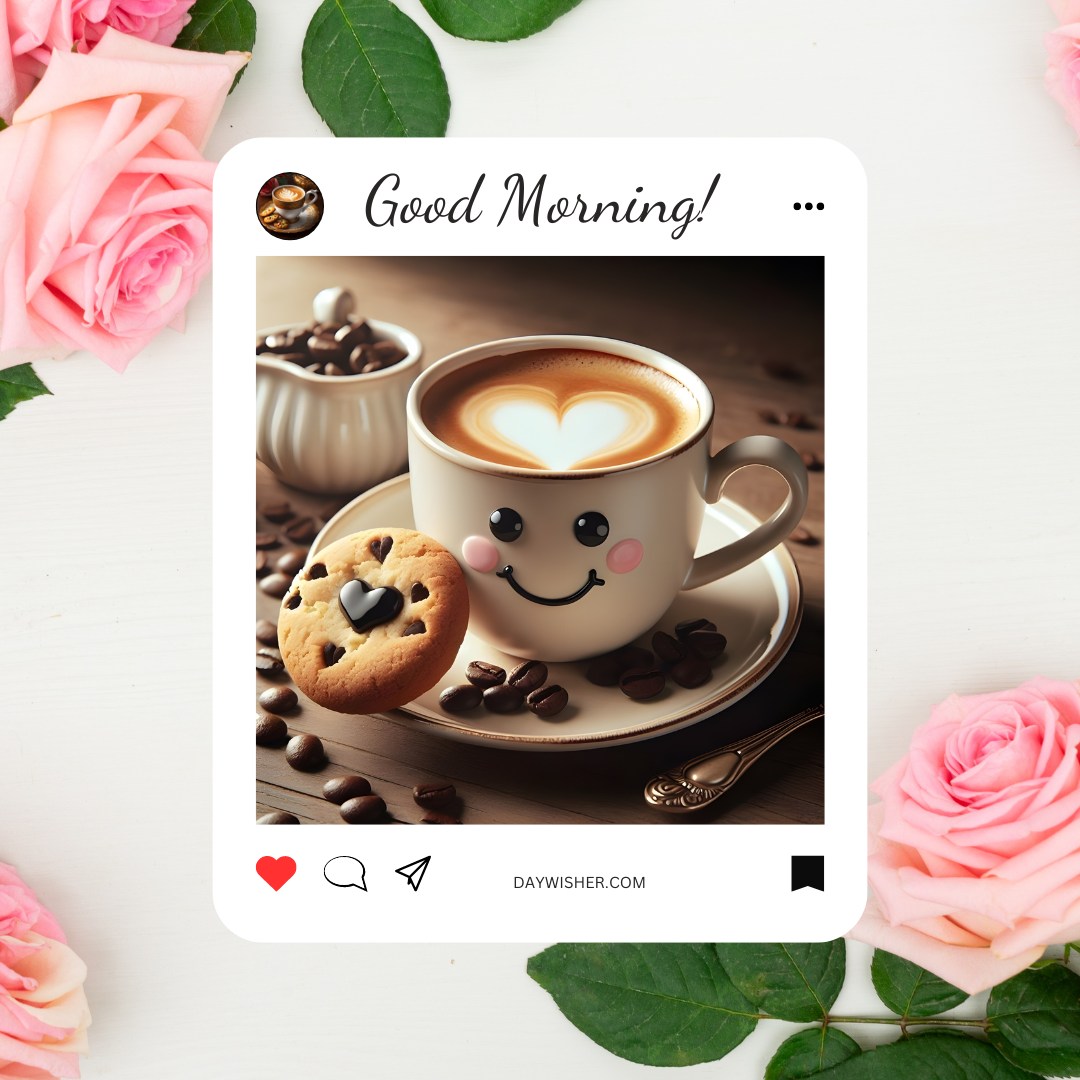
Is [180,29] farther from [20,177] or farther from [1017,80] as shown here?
[1017,80]

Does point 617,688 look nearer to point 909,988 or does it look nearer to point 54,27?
point 909,988

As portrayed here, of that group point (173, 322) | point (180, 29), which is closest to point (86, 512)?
point (173, 322)

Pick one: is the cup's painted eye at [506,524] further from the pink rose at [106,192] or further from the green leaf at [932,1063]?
the green leaf at [932,1063]

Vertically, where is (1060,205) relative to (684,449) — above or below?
above

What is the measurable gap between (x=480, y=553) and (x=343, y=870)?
164 millimetres

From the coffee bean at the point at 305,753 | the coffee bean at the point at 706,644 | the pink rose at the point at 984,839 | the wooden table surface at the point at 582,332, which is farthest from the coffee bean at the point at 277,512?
the pink rose at the point at 984,839

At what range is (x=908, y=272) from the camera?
41cm

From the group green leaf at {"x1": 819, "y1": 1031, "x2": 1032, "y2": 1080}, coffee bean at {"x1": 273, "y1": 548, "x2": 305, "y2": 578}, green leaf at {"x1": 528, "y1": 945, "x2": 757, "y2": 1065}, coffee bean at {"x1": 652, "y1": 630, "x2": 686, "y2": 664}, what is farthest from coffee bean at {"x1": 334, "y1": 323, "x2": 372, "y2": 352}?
green leaf at {"x1": 819, "y1": 1031, "x2": 1032, "y2": 1080}

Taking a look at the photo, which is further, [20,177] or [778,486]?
[778,486]

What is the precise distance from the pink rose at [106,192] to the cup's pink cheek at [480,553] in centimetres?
17

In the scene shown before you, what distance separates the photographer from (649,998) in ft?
1.34

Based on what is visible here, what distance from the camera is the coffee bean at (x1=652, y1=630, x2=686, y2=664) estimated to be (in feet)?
1.40

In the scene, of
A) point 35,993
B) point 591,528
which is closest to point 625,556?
point 591,528

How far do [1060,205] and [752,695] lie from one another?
276 mm
